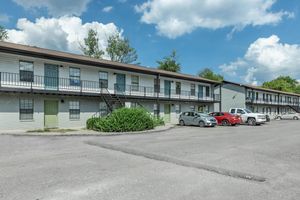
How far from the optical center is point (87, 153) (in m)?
10.2

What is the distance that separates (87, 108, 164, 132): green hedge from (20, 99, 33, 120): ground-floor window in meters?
4.15

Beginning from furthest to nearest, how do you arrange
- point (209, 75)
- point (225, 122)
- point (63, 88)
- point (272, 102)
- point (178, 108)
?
point (209, 75) → point (272, 102) → point (178, 108) → point (225, 122) → point (63, 88)

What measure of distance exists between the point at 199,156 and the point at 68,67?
15.6 metres

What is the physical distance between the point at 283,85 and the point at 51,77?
81.0 m

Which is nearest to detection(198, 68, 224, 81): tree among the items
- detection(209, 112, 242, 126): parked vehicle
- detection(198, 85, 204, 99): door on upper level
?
detection(198, 85, 204, 99): door on upper level

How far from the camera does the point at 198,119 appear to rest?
26.2 metres

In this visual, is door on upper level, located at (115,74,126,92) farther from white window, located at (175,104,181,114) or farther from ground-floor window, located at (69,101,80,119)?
white window, located at (175,104,181,114)

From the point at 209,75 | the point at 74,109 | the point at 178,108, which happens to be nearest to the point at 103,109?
the point at 74,109

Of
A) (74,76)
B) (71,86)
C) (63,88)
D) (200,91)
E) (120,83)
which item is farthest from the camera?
(200,91)

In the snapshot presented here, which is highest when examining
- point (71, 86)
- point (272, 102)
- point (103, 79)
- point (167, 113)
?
point (103, 79)

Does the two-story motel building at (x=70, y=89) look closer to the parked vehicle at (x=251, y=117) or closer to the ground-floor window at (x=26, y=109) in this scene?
the ground-floor window at (x=26, y=109)

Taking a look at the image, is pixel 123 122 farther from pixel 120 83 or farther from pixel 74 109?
pixel 120 83

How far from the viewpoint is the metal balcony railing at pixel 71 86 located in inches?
733

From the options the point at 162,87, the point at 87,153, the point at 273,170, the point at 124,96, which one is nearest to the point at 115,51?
the point at 162,87
